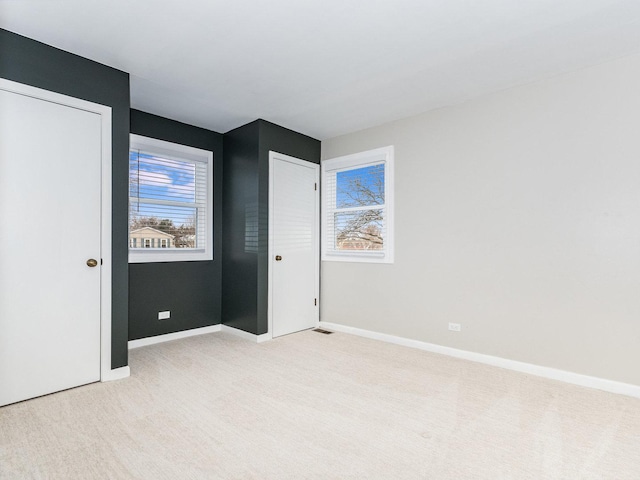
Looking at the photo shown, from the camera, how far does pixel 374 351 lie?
360 cm

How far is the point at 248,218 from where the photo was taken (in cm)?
404

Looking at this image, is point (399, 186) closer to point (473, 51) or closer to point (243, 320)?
point (473, 51)

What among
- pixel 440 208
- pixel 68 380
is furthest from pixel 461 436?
pixel 68 380

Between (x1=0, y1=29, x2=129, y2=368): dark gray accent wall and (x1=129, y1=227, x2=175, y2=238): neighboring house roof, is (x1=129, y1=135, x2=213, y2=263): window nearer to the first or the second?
(x1=129, y1=227, x2=175, y2=238): neighboring house roof

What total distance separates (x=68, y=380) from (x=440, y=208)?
3509mm

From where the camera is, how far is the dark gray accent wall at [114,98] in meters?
2.50

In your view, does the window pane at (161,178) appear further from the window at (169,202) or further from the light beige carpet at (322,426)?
the light beige carpet at (322,426)

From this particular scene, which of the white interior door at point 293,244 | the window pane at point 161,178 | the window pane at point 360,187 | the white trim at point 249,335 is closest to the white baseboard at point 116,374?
the white trim at point 249,335

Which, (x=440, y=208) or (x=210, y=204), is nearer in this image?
(x=440, y=208)

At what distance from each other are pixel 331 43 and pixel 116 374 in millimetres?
3000

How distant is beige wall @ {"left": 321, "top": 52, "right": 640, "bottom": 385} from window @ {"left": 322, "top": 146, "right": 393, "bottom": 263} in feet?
0.47

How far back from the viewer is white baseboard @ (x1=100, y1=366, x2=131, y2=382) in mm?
2742

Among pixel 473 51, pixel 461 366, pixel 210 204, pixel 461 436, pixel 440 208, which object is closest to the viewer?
pixel 461 436

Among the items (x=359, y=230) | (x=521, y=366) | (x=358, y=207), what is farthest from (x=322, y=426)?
(x=358, y=207)
